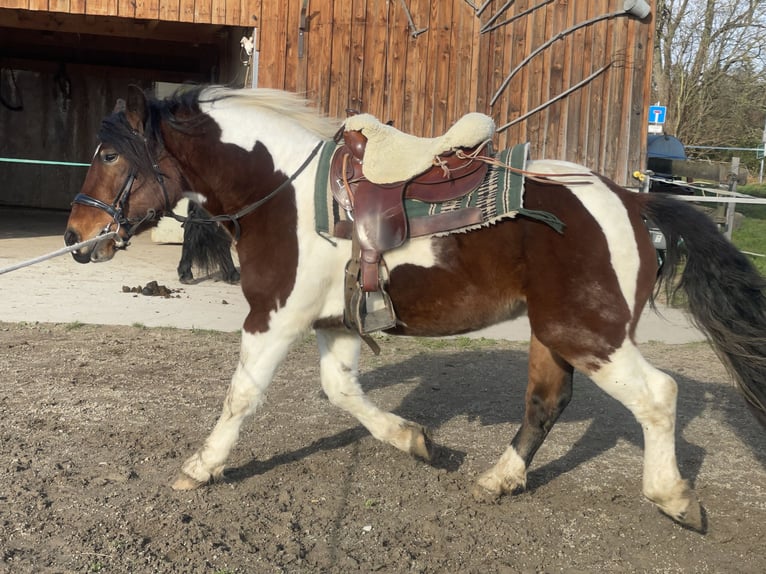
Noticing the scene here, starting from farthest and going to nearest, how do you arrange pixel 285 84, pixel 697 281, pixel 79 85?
pixel 79 85
pixel 285 84
pixel 697 281

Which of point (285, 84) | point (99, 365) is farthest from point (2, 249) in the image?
point (99, 365)

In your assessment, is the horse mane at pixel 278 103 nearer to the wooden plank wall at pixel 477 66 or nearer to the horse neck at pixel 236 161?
the horse neck at pixel 236 161

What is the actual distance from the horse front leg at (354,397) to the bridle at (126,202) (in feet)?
2.42

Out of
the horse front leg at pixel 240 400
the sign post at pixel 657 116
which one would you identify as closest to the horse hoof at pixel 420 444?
the horse front leg at pixel 240 400

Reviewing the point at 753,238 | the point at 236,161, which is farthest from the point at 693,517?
the point at 753,238

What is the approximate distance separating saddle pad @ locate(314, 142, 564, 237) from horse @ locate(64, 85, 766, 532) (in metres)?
0.03

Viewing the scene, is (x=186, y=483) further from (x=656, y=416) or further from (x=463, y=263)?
(x=656, y=416)

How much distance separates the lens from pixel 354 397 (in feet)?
13.0

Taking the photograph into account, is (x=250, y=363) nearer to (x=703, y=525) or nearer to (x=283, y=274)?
(x=283, y=274)

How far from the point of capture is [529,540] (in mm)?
3229

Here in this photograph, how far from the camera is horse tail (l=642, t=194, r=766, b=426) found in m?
3.40

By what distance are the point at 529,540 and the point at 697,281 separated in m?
1.34

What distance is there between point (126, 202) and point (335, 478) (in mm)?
1616

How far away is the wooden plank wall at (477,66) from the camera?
9.35 m
